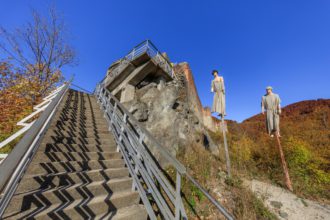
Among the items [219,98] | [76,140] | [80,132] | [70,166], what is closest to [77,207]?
[70,166]

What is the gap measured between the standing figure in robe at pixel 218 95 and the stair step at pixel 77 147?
3.68 meters

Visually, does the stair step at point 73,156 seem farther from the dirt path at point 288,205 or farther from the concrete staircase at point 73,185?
the dirt path at point 288,205

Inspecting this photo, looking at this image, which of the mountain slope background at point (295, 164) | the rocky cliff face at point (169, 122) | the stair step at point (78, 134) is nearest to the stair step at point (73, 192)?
the stair step at point (78, 134)

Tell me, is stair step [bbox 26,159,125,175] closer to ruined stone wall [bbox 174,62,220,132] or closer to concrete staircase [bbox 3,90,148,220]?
concrete staircase [bbox 3,90,148,220]

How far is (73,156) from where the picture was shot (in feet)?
9.82

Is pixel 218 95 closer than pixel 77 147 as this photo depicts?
No

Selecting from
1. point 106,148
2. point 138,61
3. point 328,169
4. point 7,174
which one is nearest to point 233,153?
point 328,169

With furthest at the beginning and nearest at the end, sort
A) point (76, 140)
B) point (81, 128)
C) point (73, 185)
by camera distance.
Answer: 1. point (81, 128)
2. point (76, 140)
3. point (73, 185)

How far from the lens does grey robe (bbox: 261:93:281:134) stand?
5.25 m

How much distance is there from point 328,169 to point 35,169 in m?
9.47

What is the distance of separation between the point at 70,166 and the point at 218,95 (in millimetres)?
4855

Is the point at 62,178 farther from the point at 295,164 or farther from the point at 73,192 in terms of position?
the point at 295,164

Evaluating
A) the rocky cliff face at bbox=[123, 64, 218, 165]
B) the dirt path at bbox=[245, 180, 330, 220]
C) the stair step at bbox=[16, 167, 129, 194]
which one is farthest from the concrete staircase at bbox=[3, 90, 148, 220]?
the dirt path at bbox=[245, 180, 330, 220]

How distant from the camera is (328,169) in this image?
231 inches
